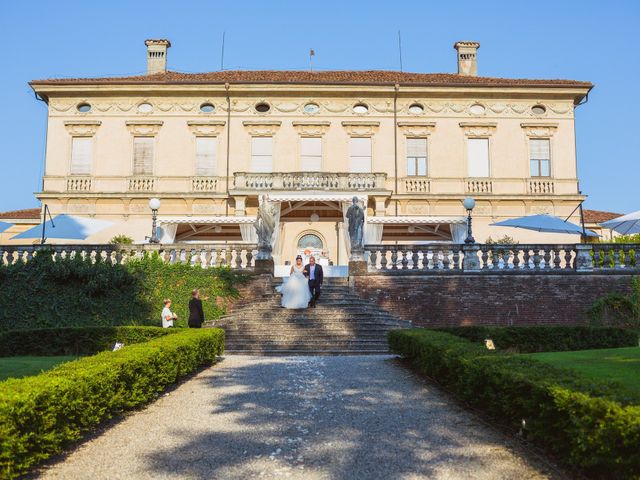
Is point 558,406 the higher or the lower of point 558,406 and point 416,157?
the lower

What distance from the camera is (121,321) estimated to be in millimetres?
16781

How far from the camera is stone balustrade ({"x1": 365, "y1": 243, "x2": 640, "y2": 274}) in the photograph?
17594 mm

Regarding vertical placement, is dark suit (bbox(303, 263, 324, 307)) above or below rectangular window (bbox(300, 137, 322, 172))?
below

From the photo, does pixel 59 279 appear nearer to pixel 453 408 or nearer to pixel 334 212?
pixel 453 408

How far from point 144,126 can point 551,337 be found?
78.5 feet

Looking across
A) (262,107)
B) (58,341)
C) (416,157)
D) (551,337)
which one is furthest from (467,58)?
(58,341)

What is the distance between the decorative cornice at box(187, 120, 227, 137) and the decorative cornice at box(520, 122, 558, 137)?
51.6 ft

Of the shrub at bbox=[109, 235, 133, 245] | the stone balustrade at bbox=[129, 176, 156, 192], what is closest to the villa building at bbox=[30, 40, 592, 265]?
the stone balustrade at bbox=[129, 176, 156, 192]

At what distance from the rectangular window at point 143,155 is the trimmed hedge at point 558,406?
25516 mm

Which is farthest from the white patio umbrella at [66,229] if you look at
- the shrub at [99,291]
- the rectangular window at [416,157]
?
the rectangular window at [416,157]

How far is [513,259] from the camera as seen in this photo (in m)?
17.8

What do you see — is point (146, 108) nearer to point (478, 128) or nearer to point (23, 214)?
point (23, 214)

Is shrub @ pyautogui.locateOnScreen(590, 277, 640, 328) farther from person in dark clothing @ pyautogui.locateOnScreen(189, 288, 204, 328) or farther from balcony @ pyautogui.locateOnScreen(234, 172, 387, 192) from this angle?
balcony @ pyautogui.locateOnScreen(234, 172, 387, 192)

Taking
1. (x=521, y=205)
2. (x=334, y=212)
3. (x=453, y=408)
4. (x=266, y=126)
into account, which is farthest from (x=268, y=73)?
(x=453, y=408)
